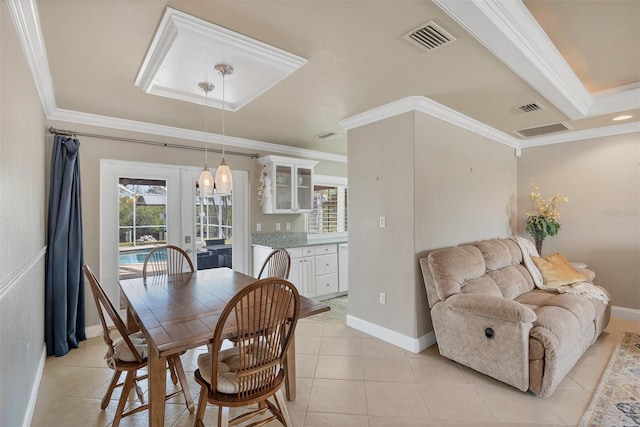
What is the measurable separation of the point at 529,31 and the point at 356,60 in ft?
3.58

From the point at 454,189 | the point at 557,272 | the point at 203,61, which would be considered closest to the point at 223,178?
the point at 203,61

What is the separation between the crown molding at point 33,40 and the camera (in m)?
1.59

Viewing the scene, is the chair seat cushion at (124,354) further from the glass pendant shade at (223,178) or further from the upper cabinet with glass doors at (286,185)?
the upper cabinet with glass doors at (286,185)

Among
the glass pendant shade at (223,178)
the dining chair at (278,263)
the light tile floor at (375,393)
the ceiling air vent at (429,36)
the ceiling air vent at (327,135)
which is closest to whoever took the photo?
the ceiling air vent at (429,36)

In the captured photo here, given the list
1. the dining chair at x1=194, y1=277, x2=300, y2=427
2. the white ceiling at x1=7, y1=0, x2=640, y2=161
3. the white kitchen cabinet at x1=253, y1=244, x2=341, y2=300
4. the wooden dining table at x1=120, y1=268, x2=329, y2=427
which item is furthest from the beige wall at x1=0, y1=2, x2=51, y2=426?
the white kitchen cabinet at x1=253, y1=244, x2=341, y2=300

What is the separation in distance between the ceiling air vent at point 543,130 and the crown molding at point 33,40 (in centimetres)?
479

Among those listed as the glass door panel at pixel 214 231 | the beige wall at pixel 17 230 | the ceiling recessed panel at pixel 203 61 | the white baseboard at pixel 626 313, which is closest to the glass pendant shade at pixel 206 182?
the ceiling recessed panel at pixel 203 61

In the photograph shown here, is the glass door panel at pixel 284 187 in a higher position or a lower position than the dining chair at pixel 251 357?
higher

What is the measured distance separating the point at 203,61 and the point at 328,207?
397 cm

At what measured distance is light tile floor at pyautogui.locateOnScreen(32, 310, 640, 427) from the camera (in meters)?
2.06

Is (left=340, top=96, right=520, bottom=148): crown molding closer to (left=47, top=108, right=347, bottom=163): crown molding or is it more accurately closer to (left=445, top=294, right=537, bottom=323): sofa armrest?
(left=47, top=108, right=347, bottom=163): crown molding

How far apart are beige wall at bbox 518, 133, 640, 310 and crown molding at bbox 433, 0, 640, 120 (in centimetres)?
105

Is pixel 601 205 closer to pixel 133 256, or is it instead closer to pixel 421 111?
pixel 421 111

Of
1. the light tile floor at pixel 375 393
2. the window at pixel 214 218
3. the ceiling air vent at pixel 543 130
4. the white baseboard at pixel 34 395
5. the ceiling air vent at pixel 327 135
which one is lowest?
the light tile floor at pixel 375 393
